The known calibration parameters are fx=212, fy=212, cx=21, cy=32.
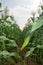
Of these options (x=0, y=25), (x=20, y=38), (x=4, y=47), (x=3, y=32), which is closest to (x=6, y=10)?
(x=0, y=25)

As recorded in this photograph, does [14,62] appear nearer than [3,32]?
Yes

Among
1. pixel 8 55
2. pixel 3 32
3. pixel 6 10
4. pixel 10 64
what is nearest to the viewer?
pixel 8 55

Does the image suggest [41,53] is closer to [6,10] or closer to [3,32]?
[3,32]

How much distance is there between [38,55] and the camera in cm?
199

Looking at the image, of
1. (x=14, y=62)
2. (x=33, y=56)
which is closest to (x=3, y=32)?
(x=33, y=56)

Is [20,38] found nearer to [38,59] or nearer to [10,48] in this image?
[10,48]

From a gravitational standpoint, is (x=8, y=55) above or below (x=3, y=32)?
above

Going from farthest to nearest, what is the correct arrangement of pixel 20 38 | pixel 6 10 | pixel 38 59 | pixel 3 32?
pixel 6 10 → pixel 3 32 → pixel 20 38 → pixel 38 59

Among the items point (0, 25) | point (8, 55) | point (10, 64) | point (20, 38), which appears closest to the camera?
point (8, 55)

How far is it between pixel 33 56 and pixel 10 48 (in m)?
0.23

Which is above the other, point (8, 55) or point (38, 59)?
point (8, 55)

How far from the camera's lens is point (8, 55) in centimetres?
168

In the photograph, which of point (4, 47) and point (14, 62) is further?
point (4, 47)

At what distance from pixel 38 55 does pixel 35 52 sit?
0.18 feet
